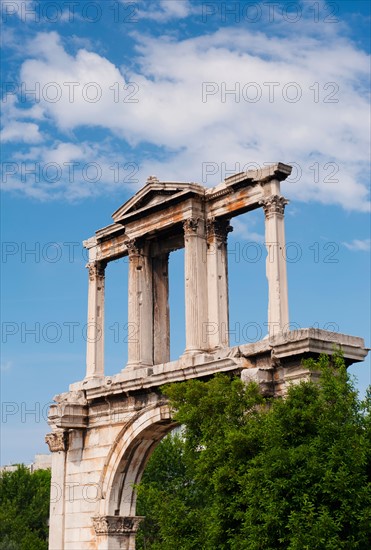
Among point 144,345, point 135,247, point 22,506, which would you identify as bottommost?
point 22,506

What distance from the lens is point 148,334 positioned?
22406 mm

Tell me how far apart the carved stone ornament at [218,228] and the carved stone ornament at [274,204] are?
1.70m

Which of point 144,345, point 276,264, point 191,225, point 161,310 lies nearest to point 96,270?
point 161,310

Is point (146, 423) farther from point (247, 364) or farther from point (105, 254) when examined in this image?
point (105, 254)

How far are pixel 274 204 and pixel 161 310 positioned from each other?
5.04 meters

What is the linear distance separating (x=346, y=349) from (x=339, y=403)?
269 centimetres

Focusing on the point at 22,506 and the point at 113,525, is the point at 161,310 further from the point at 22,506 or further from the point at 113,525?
the point at 22,506

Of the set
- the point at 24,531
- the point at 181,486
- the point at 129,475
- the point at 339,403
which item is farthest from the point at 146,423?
the point at 24,531

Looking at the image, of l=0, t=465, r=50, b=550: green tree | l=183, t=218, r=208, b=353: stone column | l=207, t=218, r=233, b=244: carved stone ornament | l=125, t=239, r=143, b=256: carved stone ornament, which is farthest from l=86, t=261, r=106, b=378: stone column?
l=0, t=465, r=50, b=550: green tree

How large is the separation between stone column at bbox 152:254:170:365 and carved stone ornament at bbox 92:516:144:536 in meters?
4.04

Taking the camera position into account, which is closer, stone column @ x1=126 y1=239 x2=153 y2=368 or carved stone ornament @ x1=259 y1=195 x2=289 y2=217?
carved stone ornament @ x1=259 y1=195 x2=289 y2=217

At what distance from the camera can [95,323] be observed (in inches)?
952

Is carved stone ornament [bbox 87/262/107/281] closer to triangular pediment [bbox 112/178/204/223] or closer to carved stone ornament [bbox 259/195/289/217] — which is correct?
triangular pediment [bbox 112/178/204/223]

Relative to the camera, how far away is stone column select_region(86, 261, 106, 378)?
2375 centimetres
